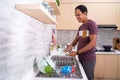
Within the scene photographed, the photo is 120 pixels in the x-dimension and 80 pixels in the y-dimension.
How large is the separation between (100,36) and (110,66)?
901 millimetres

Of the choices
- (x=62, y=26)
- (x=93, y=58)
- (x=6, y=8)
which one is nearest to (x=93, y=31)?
(x=93, y=58)

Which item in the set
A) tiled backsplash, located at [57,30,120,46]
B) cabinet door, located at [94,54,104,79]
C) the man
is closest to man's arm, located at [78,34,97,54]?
the man

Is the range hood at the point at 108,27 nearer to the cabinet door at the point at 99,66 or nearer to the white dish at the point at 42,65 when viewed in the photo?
the cabinet door at the point at 99,66

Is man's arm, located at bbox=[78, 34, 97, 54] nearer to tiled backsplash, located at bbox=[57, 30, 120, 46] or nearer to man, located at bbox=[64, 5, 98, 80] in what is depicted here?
man, located at bbox=[64, 5, 98, 80]

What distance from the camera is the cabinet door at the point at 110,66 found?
3963 millimetres

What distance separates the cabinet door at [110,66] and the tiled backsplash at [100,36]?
63 centimetres

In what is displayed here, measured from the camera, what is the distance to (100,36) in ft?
14.9

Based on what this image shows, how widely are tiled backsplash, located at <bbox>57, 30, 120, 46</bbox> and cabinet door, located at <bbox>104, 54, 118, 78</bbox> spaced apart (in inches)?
24.8

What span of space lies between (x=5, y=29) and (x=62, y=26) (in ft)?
11.1

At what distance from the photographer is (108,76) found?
13.1ft

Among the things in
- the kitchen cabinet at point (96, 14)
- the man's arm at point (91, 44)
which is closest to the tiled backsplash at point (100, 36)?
the kitchen cabinet at point (96, 14)

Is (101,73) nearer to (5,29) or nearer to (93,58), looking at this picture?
(93,58)

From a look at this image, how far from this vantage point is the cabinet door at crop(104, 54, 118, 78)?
3.96m

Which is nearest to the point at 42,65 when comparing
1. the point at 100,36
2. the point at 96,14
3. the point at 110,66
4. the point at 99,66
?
the point at 99,66
